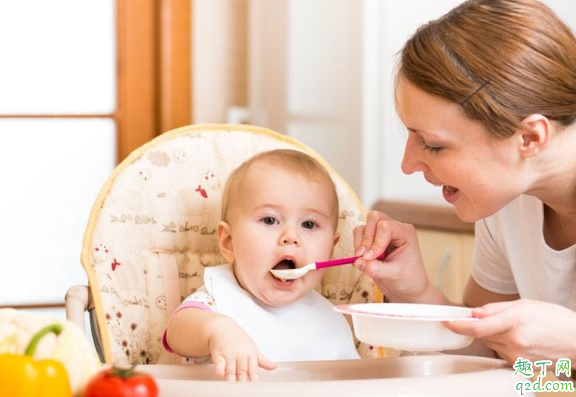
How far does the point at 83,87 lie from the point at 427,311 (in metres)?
2.25

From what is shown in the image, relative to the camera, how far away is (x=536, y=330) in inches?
46.4

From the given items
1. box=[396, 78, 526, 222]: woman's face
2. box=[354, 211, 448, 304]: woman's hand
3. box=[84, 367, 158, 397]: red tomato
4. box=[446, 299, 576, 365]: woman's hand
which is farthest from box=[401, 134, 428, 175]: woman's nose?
box=[84, 367, 158, 397]: red tomato

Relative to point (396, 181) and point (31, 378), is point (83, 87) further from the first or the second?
point (31, 378)

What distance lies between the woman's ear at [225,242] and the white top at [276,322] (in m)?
0.02

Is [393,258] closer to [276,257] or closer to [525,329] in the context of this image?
[276,257]

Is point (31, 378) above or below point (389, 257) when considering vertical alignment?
above

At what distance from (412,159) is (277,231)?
24 centimetres

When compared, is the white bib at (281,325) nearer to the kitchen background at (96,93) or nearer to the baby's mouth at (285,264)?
the baby's mouth at (285,264)

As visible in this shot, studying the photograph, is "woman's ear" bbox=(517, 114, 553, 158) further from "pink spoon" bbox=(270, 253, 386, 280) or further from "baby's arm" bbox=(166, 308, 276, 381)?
"baby's arm" bbox=(166, 308, 276, 381)

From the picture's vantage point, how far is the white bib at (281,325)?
153cm

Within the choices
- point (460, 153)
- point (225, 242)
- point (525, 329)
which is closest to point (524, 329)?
point (525, 329)

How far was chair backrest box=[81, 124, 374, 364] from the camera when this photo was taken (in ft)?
5.26

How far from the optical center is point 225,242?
5.23ft

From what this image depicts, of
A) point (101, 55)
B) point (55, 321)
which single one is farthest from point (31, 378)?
point (101, 55)
